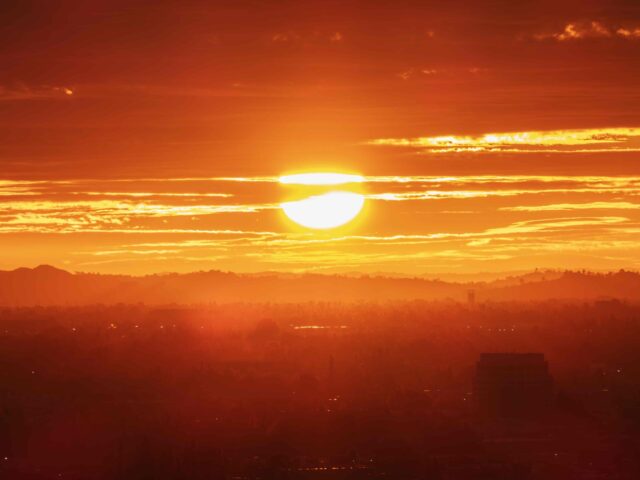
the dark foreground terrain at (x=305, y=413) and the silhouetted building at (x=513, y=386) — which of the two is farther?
the silhouetted building at (x=513, y=386)

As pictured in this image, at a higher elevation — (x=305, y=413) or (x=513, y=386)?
(x=513, y=386)

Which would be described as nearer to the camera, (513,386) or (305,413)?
(305,413)

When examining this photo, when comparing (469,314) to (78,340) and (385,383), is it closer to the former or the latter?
(78,340)

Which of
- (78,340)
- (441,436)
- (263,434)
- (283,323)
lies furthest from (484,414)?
(283,323)
